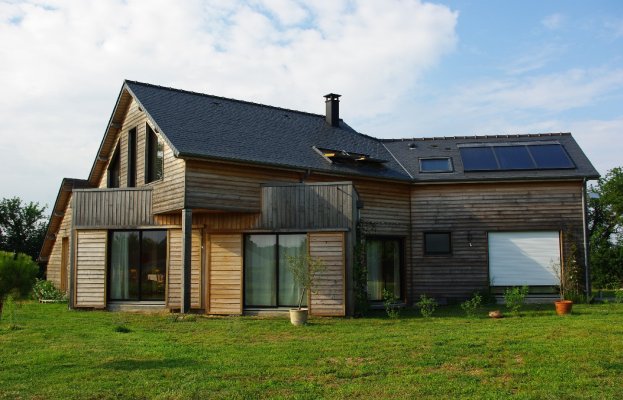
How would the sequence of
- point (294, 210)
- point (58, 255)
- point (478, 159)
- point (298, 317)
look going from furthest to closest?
1. point (58, 255)
2. point (478, 159)
3. point (294, 210)
4. point (298, 317)

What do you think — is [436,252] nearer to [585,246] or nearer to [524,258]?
[524,258]

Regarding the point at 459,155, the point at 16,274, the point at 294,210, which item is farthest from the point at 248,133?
the point at 16,274

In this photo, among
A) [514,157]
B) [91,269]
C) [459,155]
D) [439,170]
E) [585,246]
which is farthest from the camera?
[459,155]

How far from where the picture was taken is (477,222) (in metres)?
20.2

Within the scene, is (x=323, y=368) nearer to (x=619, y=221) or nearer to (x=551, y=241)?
(x=551, y=241)

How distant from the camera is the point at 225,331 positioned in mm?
13023

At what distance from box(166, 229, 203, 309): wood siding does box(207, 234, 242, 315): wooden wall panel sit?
26.9 inches

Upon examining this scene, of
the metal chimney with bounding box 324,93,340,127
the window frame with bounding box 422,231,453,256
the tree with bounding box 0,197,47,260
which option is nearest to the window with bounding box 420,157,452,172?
the window frame with bounding box 422,231,453,256

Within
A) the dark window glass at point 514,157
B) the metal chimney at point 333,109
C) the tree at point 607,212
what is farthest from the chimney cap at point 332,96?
the tree at point 607,212

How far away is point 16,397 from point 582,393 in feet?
22.1

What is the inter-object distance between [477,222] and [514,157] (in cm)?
266

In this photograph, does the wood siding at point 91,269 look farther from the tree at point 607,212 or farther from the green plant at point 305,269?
the tree at point 607,212

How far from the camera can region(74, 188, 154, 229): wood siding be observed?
17688 millimetres

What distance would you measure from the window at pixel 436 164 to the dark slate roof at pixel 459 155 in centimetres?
16
